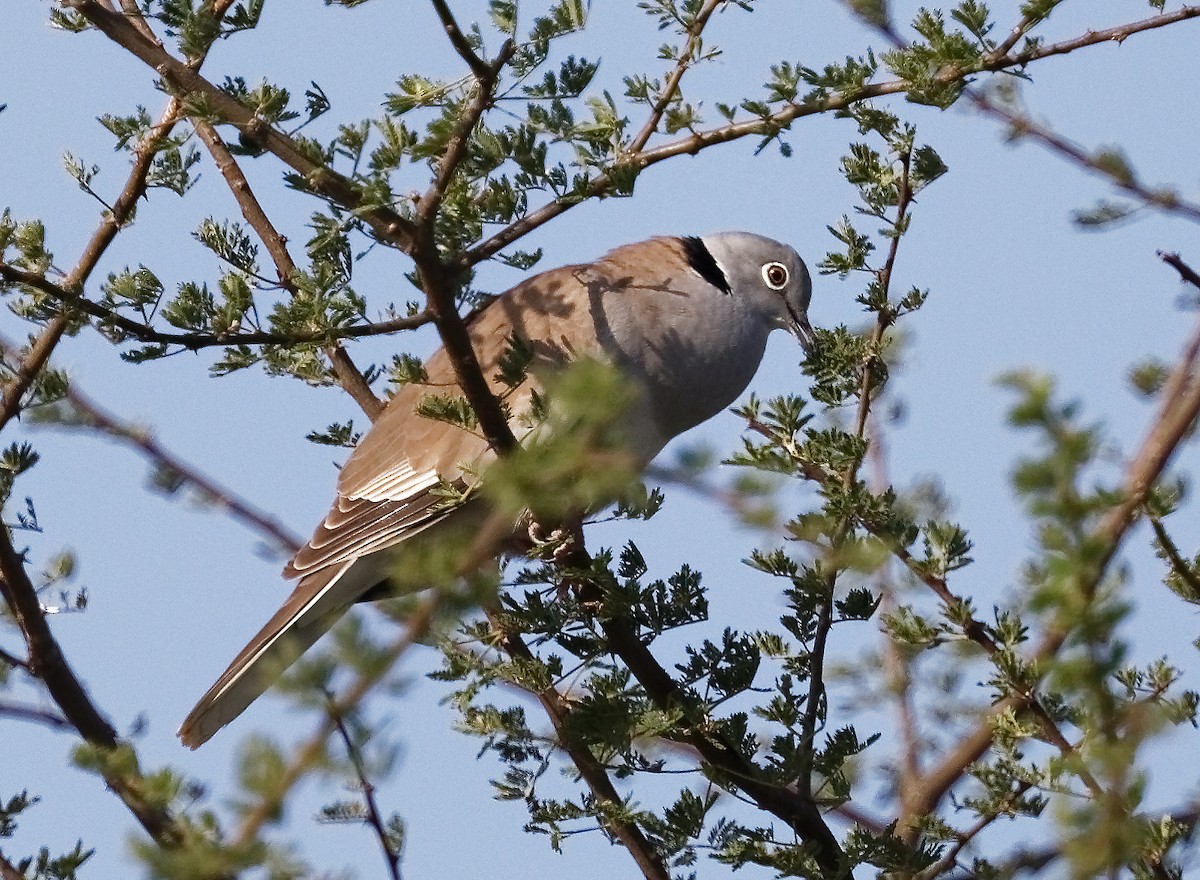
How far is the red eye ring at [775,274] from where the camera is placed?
685cm

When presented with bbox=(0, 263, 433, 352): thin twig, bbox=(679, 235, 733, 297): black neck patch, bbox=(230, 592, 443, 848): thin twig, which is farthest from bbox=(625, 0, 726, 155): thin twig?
bbox=(679, 235, 733, 297): black neck patch

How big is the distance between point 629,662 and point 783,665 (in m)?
0.41

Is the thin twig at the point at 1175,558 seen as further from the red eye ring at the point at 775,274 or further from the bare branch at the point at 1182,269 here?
the red eye ring at the point at 775,274

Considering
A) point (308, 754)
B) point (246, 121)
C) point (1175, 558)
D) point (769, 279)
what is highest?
point (769, 279)

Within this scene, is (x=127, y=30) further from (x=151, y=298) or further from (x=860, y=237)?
(x=860, y=237)

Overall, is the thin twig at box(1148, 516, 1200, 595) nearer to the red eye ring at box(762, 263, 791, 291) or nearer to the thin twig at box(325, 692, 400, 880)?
the thin twig at box(325, 692, 400, 880)

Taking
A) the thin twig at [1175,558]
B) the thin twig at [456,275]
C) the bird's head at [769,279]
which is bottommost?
the thin twig at [1175,558]

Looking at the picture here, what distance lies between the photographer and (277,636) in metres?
5.64

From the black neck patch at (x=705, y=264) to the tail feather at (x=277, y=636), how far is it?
1.87 metres

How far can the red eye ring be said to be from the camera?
22.5 feet

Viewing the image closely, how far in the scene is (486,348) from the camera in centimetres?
602

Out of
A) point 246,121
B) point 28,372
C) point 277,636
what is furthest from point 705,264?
point 246,121

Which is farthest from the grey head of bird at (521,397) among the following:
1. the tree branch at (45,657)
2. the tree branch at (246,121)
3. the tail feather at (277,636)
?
the tree branch at (246,121)

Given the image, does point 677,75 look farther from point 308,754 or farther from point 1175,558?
point 308,754
